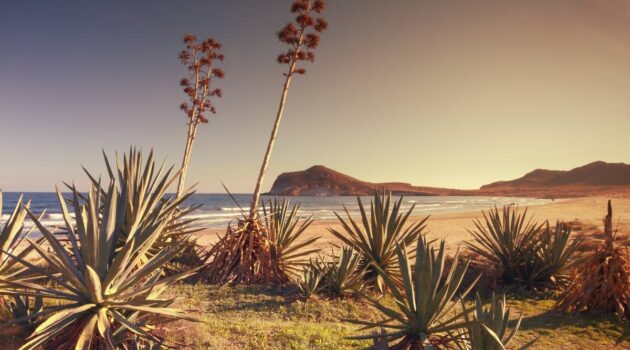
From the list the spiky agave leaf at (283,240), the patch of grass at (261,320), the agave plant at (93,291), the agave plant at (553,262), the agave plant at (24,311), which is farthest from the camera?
the spiky agave leaf at (283,240)

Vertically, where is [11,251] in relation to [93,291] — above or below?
above

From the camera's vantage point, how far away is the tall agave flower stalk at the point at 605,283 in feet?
20.0

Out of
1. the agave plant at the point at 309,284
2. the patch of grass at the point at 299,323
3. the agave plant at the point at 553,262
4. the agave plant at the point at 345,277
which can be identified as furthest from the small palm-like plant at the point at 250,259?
the agave plant at the point at 553,262

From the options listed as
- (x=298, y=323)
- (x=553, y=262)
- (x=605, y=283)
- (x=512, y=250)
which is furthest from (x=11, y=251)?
(x=553, y=262)

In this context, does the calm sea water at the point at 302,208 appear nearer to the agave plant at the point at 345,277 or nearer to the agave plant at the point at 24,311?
the agave plant at the point at 345,277

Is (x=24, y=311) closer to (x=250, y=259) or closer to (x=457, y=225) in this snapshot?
(x=250, y=259)

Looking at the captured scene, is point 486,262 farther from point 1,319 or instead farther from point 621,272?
point 1,319

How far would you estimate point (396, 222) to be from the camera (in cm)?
741

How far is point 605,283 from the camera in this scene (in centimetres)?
613

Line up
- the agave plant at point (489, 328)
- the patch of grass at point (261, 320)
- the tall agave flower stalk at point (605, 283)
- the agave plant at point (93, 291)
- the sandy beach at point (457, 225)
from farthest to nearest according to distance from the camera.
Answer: the sandy beach at point (457, 225) < the tall agave flower stalk at point (605, 283) < the patch of grass at point (261, 320) < the agave plant at point (489, 328) < the agave plant at point (93, 291)

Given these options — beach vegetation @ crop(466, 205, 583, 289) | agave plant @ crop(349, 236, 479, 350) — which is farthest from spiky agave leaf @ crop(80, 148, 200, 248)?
beach vegetation @ crop(466, 205, 583, 289)

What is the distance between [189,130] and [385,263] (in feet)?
23.1

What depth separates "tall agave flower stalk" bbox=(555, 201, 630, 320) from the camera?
6102 millimetres

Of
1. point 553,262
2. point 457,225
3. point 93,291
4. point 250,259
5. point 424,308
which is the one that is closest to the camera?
point 93,291
